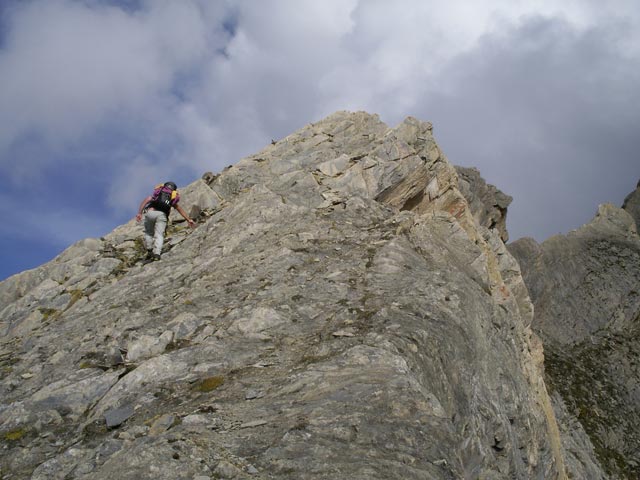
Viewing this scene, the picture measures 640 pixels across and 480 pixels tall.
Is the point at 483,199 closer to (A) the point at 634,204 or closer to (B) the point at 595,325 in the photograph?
(B) the point at 595,325

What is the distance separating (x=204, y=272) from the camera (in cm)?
1714

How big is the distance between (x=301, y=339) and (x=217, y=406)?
3.46m

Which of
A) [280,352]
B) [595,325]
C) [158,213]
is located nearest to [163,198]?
[158,213]

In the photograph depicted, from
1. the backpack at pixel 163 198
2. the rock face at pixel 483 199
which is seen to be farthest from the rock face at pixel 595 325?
the backpack at pixel 163 198

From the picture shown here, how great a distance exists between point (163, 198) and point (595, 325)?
63.8 metres

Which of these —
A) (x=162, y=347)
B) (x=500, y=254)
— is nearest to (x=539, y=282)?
(x=500, y=254)

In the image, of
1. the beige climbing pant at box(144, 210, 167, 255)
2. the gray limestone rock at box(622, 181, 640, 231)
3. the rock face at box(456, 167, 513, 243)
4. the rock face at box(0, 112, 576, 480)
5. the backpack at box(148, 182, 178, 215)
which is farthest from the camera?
the gray limestone rock at box(622, 181, 640, 231)

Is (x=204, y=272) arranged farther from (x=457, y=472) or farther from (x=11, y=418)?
(x=457, y=472)

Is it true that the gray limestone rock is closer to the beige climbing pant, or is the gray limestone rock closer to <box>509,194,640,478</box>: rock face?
<box>509,194,640,478</box>: rock face

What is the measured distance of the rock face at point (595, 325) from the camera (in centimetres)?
5012

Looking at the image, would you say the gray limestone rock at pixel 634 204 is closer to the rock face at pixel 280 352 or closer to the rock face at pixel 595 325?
the rock face at pixel 595 325

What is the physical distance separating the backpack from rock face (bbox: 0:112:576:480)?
1550 mm

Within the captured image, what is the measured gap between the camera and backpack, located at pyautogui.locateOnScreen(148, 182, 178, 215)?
20.7 metres

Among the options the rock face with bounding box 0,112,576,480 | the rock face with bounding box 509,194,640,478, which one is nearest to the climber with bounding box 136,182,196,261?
the rock face with bounding box 0,112,576,480
